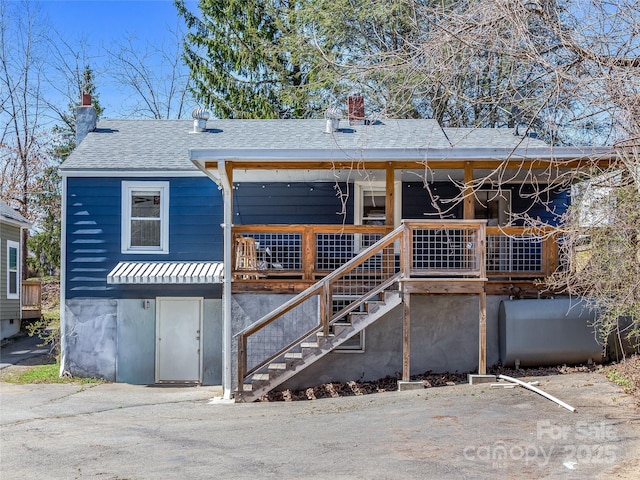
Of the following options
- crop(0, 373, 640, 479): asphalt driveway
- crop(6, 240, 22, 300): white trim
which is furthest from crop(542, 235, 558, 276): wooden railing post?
crop(6, 240, 22, 300): white trim

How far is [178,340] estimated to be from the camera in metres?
15.6

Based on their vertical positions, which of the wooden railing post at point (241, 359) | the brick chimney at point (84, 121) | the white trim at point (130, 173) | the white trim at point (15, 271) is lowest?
the wooden railing post at point (241, 359)

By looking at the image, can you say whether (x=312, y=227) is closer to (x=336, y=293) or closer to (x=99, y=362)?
(x=336, y=293)

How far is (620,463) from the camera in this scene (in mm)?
6891

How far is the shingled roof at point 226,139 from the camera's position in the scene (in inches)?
573

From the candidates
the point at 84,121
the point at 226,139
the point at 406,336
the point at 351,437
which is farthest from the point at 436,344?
the point at 84,121

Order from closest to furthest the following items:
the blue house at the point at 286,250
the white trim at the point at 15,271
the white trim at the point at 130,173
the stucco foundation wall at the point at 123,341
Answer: the blue house at the point at 286,250, the stucco foundation wall at the point at 123,341, the white trim at the point at 130,173, the white trim at the point at 15,271

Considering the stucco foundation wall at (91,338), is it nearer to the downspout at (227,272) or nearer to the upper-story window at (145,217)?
the upper-story window at (145,217)

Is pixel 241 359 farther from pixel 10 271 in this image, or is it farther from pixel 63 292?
pixel 10 271

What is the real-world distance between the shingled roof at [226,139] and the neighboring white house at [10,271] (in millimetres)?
6479

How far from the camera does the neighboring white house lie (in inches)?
866

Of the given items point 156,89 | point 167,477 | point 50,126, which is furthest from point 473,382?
point 50,126

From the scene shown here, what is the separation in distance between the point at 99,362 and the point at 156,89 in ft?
58.3

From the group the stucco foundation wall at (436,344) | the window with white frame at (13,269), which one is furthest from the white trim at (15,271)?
the stucco foundation wall at (436,344)
